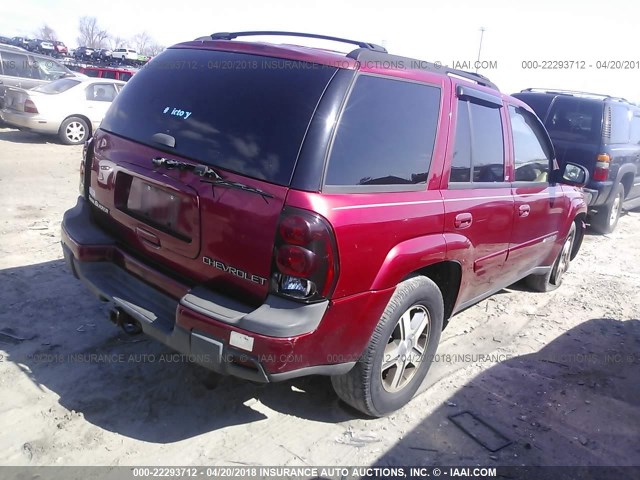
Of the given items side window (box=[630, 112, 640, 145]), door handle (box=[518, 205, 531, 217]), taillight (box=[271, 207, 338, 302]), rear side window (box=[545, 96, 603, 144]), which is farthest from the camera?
side window (box=[630, 112, 640, 145])

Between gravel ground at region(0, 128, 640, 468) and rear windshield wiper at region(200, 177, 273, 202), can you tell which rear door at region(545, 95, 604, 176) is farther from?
rear windshield wiper at region(200, 177, 273, 202)

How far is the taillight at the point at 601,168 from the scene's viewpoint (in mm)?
7375

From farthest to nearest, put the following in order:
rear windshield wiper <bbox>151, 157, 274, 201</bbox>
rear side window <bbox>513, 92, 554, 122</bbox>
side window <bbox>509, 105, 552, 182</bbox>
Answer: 1. rear side window <bbox>513, 92, 554, 122</bbox>
2. side window <bbox>509, 105, 552, 182</bbox>
3. rear windshield wiper <bbox>151, 157, 274, 201</bbox>

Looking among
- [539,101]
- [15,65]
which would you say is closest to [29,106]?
[15,65]

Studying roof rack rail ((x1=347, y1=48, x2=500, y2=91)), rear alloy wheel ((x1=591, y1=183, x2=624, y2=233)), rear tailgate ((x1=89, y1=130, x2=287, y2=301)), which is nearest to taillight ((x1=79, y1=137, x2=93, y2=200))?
rear tailgate ((x1=89, y1=130, x2=287, y2=301))

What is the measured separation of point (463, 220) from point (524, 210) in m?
1.10

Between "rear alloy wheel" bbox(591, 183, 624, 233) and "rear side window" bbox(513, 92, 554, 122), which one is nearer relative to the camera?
"rear alloy wheel" bbox(591, 183, 624, 233)

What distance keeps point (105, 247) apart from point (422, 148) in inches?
76.8

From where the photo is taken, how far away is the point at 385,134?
9.06ft

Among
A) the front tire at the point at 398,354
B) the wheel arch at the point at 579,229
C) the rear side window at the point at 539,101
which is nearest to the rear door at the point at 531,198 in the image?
the wheel arch at the point at 579,229

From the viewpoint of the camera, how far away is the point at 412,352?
323 centimetres

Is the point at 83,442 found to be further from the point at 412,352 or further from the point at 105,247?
the point at 412,352

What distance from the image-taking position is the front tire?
282 centimetres

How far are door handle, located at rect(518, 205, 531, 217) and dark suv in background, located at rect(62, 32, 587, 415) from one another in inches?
21.9
